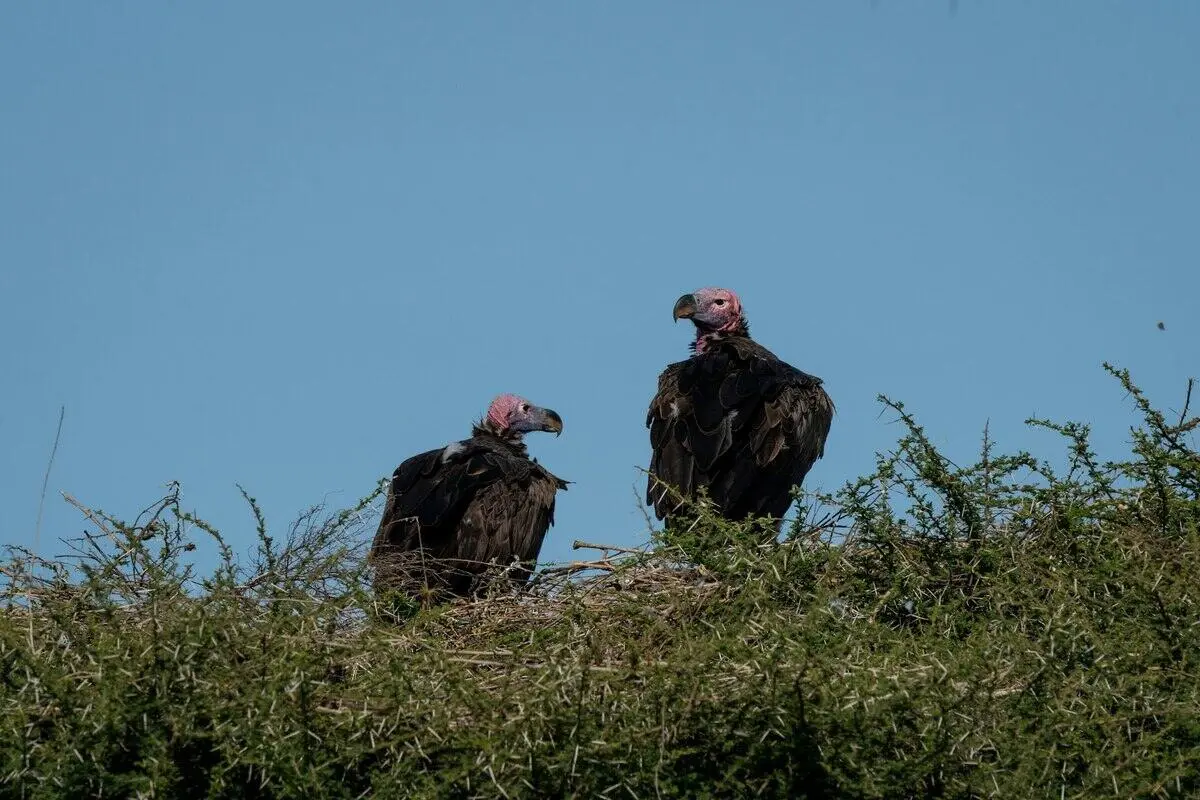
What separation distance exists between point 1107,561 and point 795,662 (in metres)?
1.95

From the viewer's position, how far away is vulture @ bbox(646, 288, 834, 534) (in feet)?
29.0

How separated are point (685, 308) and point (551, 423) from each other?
3.98ft

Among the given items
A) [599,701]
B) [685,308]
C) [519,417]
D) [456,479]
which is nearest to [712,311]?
[685,308]

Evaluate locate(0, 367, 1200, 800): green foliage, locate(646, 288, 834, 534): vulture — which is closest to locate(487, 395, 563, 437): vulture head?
locate(646, 288, 834, 534): vulture

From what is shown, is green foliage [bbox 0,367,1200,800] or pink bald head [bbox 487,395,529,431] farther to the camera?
pink bald head [bbox 487,395,529,431]

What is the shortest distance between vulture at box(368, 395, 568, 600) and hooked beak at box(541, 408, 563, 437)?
1.18m

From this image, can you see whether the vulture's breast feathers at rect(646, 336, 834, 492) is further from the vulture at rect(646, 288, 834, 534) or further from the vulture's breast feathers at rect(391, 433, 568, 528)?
the vulture's breast feathers at rect(391, 433, 568, 528)

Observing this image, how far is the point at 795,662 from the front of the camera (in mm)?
4973

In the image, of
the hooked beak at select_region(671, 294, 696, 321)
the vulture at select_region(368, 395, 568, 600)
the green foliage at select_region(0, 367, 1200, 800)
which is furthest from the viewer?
the hooked beak at select_region(671, 294, 696, 321)

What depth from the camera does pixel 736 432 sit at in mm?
8906

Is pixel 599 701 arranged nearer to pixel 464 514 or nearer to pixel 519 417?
pixel 464 514

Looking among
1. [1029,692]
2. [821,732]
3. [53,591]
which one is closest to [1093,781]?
[1029,692]

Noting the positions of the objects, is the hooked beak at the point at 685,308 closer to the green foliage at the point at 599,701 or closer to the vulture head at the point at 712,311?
the vulture head at the point at 712,311

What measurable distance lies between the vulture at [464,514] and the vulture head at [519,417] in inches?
37.0
